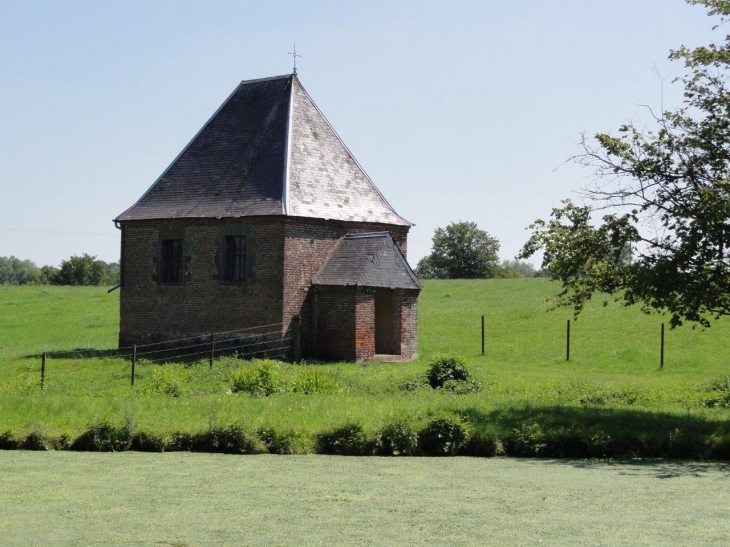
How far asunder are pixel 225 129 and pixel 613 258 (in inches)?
715

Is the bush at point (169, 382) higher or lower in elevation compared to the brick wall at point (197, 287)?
lower

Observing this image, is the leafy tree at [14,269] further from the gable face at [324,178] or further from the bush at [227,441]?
the bush at [227,441]

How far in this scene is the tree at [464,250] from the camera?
9231 centimetres

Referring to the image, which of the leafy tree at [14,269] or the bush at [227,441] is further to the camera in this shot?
the leafy tree at [14,269]

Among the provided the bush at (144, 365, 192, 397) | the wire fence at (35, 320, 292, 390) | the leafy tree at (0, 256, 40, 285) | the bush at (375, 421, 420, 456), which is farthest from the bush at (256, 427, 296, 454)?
the leafy tree at (0, 256, 40, 285)

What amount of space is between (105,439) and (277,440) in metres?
2.70

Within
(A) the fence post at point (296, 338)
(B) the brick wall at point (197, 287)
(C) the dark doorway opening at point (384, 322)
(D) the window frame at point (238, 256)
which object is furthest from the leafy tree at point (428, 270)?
(A) the fence post at point (296, 338)

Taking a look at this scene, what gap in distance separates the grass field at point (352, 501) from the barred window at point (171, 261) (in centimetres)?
1678

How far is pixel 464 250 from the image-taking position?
9325cm

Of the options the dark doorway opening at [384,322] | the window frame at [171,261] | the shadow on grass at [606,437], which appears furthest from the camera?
the window frame at [171,261]

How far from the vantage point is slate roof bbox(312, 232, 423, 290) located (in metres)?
28.4

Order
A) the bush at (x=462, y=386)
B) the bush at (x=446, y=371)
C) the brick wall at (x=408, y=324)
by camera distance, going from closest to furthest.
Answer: the bush at (x=462, y=386) → the bush at (x=446, y=371) → the brick wall at (x=408, y=324)

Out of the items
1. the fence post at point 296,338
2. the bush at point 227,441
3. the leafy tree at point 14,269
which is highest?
the leafy tree at point 14,269

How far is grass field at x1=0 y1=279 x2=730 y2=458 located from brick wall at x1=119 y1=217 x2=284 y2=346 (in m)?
2.22
